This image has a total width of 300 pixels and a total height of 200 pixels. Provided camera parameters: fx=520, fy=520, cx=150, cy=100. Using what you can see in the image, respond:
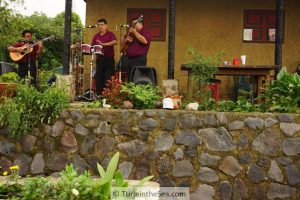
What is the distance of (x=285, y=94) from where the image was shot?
775 cm

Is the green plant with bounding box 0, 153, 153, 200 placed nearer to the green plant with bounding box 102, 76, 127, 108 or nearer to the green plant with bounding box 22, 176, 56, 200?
the green plant with bounding box 22, 176, 56, 200

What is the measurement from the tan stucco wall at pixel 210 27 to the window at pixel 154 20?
0.33 feet

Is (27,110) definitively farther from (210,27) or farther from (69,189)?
(210,27)

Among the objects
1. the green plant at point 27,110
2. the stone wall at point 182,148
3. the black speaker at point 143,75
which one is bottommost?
the stone wall at point 182,148

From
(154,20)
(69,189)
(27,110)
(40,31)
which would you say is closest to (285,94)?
(27,110)

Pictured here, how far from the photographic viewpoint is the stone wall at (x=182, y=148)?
23.8ft

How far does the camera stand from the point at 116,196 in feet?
12.0

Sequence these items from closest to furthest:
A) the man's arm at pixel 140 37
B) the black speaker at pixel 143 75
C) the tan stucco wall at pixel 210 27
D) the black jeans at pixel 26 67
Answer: the black speaker at pixel 143 75
the man's arm at pixel 140 37
the black jeans at pixel 26 67
the tan stucco wall at pixel 210 27

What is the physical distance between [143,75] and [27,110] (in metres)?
2.06

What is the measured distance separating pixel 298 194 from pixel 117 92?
9.80 feet

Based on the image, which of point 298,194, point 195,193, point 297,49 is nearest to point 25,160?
point 195,193

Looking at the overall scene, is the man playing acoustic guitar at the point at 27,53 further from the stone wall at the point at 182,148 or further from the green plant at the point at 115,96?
the stone wall at the point at 182,148

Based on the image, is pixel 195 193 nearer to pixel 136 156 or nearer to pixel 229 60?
pixel 136 156

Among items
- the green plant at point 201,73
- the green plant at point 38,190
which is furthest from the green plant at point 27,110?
the green plant at point 38,190
